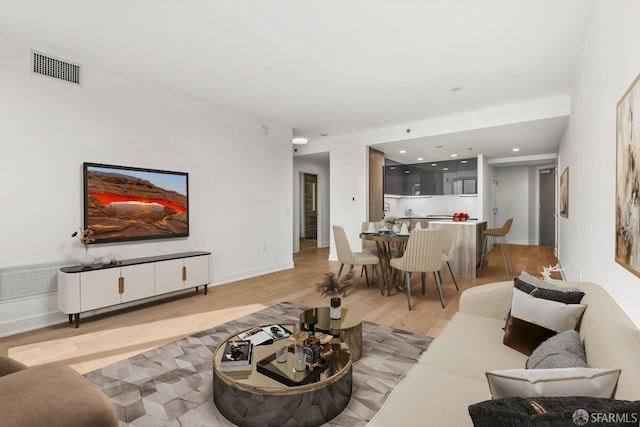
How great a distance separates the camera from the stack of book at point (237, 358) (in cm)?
172

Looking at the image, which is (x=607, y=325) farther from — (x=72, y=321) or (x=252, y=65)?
(x=72, y=321)

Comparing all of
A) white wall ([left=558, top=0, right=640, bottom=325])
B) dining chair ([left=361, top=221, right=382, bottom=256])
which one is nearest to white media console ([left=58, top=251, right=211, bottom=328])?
dining chair ([left=361, top=221, right=382, bottom=256])

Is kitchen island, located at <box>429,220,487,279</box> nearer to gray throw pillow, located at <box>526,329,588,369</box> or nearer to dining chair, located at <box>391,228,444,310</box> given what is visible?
dining chair, located at <box>391,228,444,310</box>

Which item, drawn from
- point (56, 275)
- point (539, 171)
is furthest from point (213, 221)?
point (539, 171)

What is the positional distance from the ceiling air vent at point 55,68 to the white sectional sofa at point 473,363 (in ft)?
13.7

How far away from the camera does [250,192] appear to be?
17.7 ft

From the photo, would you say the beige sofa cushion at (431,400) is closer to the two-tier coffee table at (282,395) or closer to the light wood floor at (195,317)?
the two-tier coffee table at (282,395)

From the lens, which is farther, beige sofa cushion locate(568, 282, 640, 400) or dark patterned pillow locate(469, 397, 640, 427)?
beige sofa cushion locate(568, 282, 640, 400)

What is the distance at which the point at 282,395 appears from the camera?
154 cm

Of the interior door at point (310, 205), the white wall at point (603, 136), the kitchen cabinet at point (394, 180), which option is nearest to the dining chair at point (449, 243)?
the white wall at point (603, 136)

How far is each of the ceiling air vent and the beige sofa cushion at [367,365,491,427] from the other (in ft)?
13.7

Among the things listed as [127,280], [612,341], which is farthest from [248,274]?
[612,341]

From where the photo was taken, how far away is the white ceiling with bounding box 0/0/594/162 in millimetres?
2549

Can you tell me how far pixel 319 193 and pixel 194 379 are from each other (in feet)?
24.5
